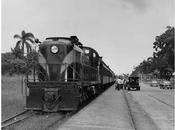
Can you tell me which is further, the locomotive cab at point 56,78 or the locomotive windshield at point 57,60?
the locomotive windshield at point 57,60

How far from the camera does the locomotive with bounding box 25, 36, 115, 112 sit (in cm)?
1445

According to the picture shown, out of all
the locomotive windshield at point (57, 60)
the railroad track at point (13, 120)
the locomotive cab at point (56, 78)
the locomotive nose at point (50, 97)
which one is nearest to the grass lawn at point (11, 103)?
the railroad track at point (13, 120)

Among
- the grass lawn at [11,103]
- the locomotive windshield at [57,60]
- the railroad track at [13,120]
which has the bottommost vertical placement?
the railroad track at [13,120]

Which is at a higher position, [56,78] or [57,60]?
[57,60]

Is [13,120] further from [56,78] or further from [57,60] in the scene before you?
[57,60]

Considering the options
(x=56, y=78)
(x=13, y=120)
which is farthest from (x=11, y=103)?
(x=13, y=120)

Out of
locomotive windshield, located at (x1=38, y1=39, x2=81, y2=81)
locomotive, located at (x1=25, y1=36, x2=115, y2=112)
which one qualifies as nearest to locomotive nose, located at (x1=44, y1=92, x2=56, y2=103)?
locomotive, located at (x1=25, y1=36, x2=115, y2=112)

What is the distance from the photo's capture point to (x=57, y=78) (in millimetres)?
15727

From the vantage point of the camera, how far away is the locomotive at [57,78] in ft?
47.4

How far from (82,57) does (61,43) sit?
2.40m

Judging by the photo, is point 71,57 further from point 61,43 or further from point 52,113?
point 52,113

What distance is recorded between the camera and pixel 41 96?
14547mm

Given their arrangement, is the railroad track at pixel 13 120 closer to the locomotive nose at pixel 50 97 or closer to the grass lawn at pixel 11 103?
the grass lawn at pixel 11 103

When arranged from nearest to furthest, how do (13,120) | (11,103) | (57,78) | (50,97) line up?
(13,120)
(50,97)
(57,78)
(11,103)
